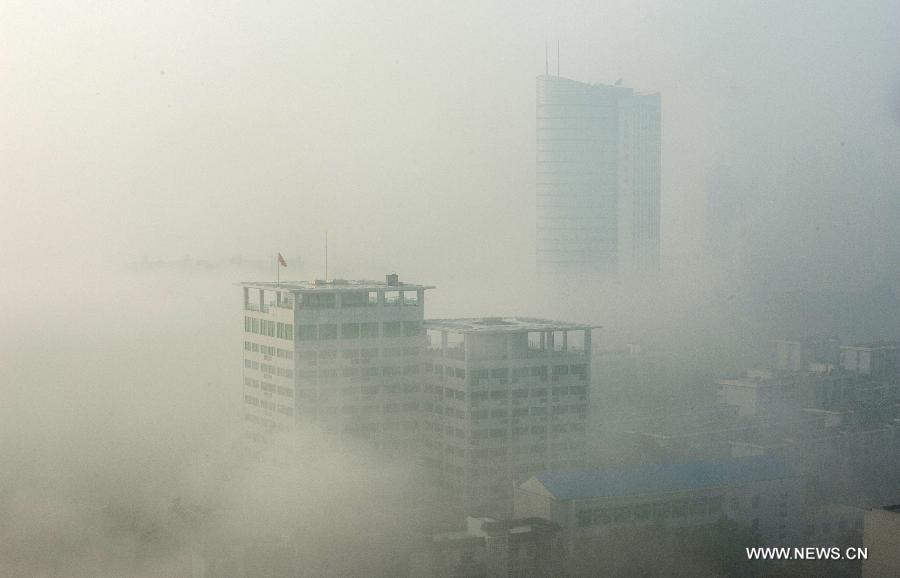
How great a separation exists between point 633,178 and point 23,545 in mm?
18472

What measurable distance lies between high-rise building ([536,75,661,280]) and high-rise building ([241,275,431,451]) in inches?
500

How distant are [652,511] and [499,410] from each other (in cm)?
211

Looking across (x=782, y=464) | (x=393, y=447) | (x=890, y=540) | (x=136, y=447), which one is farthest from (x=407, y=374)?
(x=890, y=540)

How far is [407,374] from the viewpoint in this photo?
13.1 m

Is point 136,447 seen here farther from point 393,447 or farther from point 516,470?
point 516,470

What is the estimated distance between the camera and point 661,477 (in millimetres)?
11812

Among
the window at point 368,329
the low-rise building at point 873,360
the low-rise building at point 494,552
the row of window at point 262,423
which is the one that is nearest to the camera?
the low-rise building at point 494,552

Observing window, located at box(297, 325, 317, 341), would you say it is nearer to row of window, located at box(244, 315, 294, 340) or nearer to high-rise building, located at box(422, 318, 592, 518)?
row of window, located at box(244, 315, 294, 340)

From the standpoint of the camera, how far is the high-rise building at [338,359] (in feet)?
41.4

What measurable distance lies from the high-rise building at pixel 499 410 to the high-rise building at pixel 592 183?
1225 centimetres

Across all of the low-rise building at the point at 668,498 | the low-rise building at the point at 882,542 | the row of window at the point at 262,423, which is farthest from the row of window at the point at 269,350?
the low-rise building at the point at 882,542

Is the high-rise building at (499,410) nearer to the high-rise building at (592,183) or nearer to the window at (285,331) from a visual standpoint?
the window at (285,331)

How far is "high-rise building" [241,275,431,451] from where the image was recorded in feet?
41.4

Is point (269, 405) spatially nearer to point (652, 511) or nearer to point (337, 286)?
point (337, 286)
